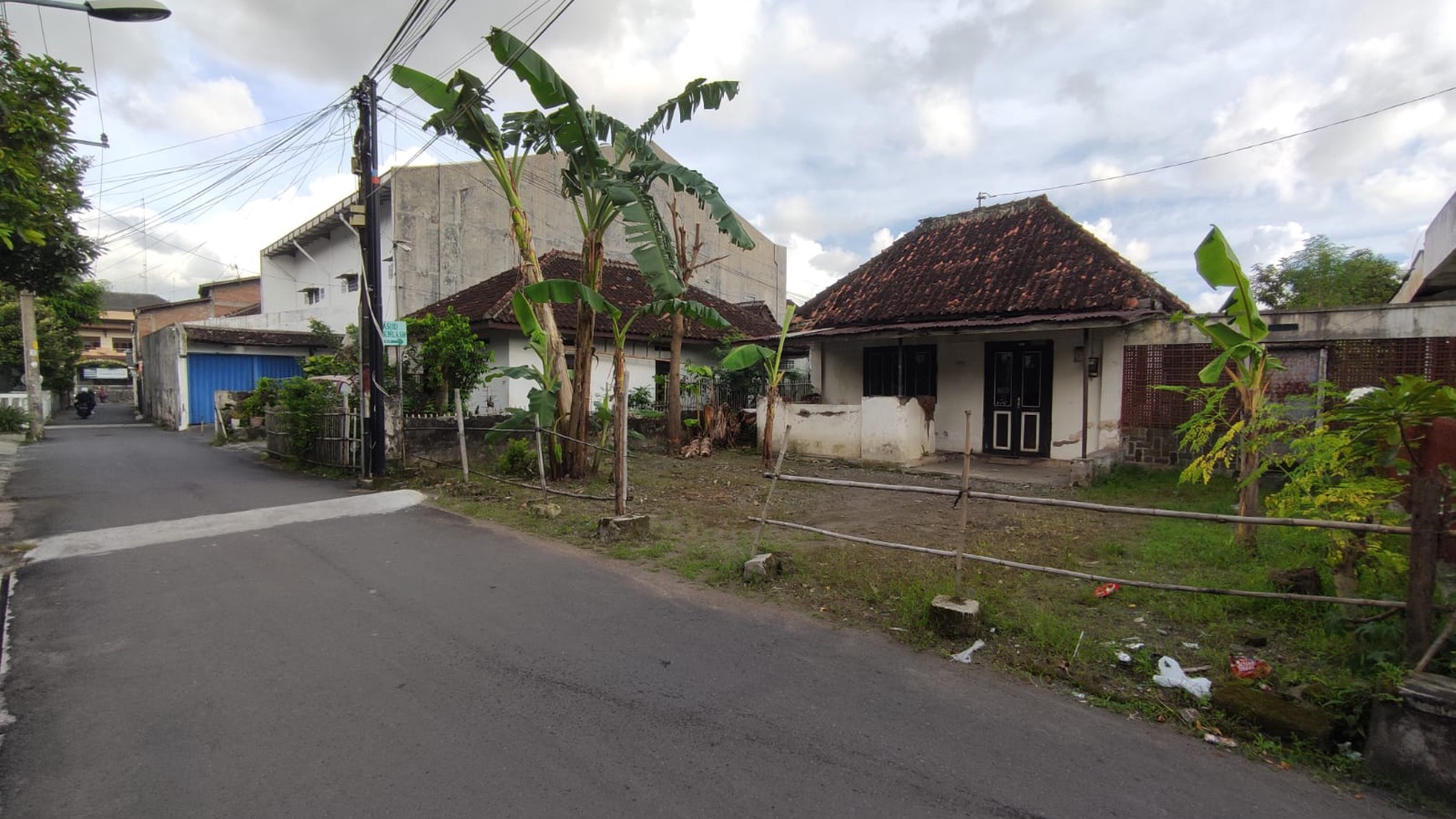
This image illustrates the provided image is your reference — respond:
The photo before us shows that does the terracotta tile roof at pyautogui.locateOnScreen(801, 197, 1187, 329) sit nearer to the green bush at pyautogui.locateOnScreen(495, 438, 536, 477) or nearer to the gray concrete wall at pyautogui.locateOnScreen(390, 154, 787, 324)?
the gray concrete wall at pyautogui.locateOnScreen(390, 154, 787, 324)

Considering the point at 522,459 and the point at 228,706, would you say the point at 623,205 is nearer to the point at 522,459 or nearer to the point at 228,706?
the point at 522,459

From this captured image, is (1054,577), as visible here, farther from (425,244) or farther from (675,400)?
(425,244)

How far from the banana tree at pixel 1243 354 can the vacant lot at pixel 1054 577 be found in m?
0.64

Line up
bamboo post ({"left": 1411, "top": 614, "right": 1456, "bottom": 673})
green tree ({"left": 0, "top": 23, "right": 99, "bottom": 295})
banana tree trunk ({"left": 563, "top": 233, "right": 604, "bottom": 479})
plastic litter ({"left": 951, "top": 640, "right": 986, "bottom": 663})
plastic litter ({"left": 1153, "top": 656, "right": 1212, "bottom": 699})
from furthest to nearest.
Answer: banana tree trunk ({"left": 563, "top": 233, "right": 604, "bottom": 479})
green tree ({"left": 0, "top": 23, "right": 99, "bottom": 295})
plastic litter ({"left": 951, "top": 640, "right": 986, "bottom": 663})
plastic litter ({"left": 1153, "top": 656, "right": 1212, "bottom": 699})
bamboo post ({"left": 1411, "top": 614, "right": 1456, "bottom": 673})

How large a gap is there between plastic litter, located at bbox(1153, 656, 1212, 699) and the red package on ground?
0.17m

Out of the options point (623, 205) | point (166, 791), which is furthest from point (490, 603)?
point (623, 205)

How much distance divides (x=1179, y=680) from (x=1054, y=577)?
6.22 feet

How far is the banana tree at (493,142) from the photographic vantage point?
27.4ft

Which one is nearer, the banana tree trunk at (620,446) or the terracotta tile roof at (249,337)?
the banana tree trunk at (620,446)

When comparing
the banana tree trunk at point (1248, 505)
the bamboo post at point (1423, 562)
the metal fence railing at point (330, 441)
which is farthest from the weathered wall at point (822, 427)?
the bamboo post at point (1423, 562)

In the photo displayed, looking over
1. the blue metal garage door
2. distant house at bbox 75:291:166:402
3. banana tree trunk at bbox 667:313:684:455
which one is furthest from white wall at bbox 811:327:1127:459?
distant house at bbox 75:291:166:402

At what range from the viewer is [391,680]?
3.66 m

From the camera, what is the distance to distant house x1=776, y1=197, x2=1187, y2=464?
10898mm

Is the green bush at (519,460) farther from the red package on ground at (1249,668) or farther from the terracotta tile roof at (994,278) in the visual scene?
the red package on ground at (1249,668)
